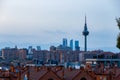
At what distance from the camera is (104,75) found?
72938 millimetres

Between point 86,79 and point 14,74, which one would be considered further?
point 14,74

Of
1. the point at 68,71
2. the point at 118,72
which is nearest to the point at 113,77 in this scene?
the point at 118,72

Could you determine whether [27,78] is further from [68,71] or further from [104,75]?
[104,75]

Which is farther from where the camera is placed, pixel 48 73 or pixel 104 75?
pixel 104 75

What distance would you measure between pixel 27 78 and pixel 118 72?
1486cm

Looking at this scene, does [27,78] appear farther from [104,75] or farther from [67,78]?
[104,75]

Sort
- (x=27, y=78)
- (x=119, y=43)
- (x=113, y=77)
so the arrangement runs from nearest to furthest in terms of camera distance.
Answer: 1. (x=119, y=43)
2. (x=27, y=78)
3. (x=113, y=77)

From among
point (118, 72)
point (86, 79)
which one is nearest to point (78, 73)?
point (86, 79)

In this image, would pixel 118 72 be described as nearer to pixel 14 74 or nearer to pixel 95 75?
pixel 95 75

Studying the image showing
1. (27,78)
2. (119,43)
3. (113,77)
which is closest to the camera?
(119,43)

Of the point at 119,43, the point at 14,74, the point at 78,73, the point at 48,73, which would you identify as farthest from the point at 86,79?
the point at 119,43

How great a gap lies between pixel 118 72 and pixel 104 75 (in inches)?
85.5

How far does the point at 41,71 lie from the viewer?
69.3 meters

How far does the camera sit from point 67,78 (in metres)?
68.7
